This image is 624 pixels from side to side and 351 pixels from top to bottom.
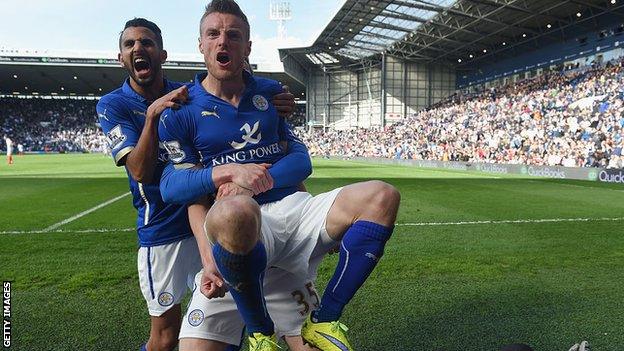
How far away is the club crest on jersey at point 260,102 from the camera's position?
241 centimetres

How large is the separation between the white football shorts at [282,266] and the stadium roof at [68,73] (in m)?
50.0

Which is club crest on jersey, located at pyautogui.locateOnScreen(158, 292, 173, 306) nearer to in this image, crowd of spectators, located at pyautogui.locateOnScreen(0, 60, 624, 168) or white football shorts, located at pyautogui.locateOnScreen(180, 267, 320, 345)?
white football shorts, located at pyautogui.locateOnScreen(180, 267, 320, 345)

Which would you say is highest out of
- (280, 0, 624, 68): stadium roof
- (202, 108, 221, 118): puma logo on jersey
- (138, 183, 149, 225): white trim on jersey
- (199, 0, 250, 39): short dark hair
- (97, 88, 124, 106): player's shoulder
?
(280, 0, 624, 68): stadium roof

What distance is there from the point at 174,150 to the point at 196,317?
2.60ft

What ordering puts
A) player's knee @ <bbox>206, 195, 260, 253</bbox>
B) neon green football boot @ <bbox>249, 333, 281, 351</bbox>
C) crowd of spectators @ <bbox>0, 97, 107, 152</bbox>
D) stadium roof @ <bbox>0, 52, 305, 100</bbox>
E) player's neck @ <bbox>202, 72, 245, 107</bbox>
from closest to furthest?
player's knee @ <bbox>206, 195, 260, 253</bbox> → neon green football boot @ <bbox>249, 333, 281, 351</bbox> → player's neck @ <bbox>202, 72, 245, 107</bbox> → stadium roof @ <bbox>0, 52, 305, 100</bbox> → crowd of spectators @ <bbox>0, 97, 107, 152</bbox>

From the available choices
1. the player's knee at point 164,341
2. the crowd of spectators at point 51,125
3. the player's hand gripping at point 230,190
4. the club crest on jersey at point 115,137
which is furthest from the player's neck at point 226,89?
the crowd of spectators at point 51,125

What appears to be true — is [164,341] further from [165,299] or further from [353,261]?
[353,261]

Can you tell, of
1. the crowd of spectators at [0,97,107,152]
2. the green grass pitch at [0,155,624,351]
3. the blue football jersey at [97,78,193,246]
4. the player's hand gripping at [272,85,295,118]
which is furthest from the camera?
the crowd of spectators at [0,97,107,152]

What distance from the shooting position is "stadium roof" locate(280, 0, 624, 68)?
33.2m

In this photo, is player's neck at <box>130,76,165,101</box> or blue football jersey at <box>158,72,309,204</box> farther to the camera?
player's neck at <box>130,76,165,101</box>

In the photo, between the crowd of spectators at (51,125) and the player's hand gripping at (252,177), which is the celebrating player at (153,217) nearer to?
the player's hand gripping at (252,177)

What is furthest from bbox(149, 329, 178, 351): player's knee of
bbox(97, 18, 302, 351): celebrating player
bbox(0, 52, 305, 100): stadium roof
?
bbox(0, 52, 305, 100): stadium roof

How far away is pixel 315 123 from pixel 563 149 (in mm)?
39945

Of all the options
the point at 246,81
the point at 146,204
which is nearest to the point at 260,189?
the point at 246,81
